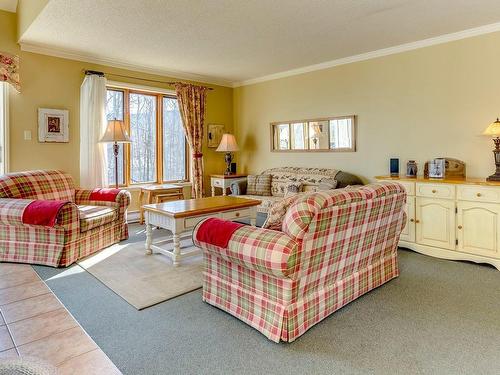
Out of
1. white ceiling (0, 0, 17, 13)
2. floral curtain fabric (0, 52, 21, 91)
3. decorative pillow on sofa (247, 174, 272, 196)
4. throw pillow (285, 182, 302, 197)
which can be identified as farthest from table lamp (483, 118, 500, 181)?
white ceiling (0, 0, 17, 13)

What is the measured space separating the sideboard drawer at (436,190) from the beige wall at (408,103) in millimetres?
586

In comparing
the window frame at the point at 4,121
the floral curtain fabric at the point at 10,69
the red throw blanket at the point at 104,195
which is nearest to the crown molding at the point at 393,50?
the red throw blanket at the point at 104,195

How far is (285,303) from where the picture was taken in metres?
2.05

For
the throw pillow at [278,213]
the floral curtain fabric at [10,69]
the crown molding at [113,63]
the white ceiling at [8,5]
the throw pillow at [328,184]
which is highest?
the white ceiling at [8,5]

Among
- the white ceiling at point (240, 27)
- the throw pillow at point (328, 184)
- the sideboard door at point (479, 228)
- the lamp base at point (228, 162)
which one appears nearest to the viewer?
the white ceiling at point (240, 27)

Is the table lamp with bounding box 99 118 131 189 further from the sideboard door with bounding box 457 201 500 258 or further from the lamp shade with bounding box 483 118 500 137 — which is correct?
the lamp shade with bounding box 483 118 500 137

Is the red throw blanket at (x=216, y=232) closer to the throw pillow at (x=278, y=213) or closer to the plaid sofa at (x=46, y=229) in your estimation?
the throw pillow at (x=278, y=213)

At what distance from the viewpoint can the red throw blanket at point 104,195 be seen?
418cm

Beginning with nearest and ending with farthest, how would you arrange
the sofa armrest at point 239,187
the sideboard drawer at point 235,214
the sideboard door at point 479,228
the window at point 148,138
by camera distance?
the sideboard door at point 479,228
the sideboard drawer at point 235,214
the window at point 148,138
the sofa armrest at point 239,187

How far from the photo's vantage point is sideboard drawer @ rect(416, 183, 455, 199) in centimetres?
358

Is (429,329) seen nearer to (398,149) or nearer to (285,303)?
(285,303)

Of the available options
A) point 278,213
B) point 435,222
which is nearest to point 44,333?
point 278,213

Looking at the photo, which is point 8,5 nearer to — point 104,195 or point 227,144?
point 104,195

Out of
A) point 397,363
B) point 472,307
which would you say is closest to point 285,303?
point 397,363
